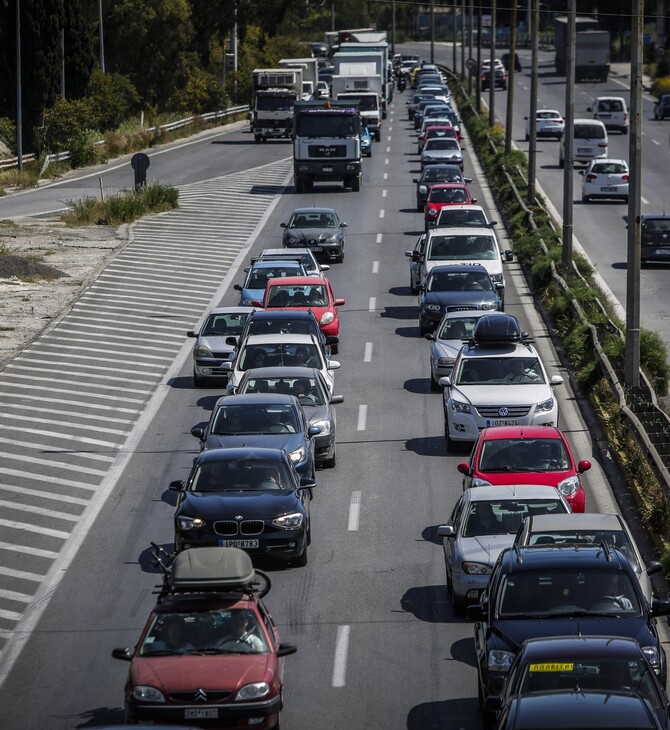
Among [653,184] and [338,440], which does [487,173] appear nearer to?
[653,184]

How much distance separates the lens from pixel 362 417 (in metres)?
27.9

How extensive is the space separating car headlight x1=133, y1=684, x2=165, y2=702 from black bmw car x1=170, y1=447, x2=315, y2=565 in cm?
565

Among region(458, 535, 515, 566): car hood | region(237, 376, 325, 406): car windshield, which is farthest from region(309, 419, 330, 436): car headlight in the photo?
region(458, 535, 515, 566): car hood

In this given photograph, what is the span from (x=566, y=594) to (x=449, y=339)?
16.0 metres

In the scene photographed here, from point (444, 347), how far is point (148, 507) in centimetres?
893

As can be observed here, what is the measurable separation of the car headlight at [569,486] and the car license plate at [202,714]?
8356 millimetres

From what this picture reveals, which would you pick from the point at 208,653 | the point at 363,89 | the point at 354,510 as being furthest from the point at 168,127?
the point at 208,653

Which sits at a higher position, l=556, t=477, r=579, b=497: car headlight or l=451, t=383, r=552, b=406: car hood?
l=451, t=383, r=552, b=406: car hood

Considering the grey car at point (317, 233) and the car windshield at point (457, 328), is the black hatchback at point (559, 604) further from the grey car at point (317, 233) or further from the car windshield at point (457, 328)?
the grey car at point (317, 233)

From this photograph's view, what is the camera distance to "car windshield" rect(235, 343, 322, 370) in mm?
27266

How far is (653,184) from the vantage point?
62438mm

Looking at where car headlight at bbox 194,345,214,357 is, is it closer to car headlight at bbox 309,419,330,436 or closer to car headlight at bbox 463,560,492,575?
car headlight at bbox 309,419,330,436

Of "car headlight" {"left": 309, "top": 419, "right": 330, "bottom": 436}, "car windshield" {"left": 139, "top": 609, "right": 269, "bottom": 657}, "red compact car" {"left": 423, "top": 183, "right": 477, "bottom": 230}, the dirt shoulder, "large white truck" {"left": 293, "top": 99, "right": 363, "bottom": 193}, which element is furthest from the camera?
"large white truck" {"left": 293, "top": 99, "right": 363, "bottom": 193}

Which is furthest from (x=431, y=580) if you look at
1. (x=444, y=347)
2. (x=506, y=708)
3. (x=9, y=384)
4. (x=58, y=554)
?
(x=9, y=384)
